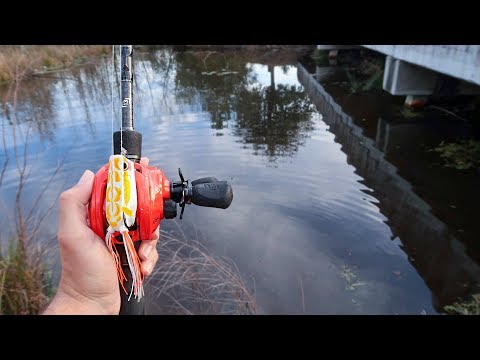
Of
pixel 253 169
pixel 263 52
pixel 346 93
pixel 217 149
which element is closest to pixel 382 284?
pixel 253 169

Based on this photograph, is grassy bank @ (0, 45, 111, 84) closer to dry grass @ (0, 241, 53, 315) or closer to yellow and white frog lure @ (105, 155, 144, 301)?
dry grass @ (0, 241, 53, 315)

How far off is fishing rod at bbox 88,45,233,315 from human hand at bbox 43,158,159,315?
0.04 metres

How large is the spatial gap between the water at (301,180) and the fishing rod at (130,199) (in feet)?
6.00

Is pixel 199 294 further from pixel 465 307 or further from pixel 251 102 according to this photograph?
pixel 251 102

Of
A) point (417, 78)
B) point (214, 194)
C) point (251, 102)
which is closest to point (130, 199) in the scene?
point (214, 194)

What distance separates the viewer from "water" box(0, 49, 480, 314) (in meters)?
3.47

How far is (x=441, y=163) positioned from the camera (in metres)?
5.61

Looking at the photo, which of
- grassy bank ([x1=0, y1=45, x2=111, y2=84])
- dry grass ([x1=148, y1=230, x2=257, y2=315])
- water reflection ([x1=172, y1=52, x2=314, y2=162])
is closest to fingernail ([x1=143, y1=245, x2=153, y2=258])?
dry grass ([x1=148, y1=230, x2=257, y2=315])

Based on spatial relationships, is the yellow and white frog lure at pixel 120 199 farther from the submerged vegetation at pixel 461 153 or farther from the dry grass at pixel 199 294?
the submerged vegetation at pixel 461 153

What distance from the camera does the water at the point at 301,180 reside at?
3.47m

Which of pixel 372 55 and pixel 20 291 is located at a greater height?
pixel 372 55

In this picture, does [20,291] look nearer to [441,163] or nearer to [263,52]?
[441,163]

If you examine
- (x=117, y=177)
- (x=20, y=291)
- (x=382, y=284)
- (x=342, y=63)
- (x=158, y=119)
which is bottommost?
(x=382, y=284)
